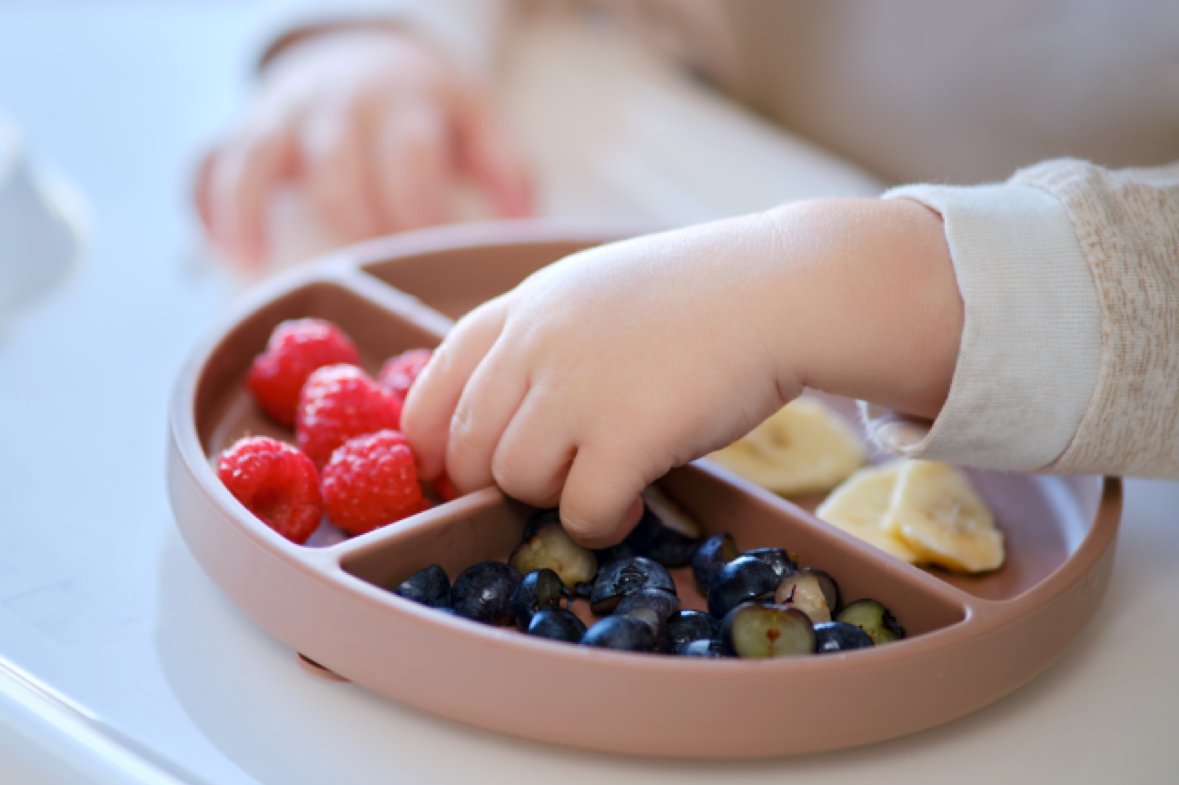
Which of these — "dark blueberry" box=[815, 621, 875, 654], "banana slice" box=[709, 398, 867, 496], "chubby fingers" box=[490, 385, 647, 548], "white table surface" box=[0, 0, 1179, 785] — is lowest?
"white table surface" box=[0, 0, 1179, 785]

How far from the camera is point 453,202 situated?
1.31m

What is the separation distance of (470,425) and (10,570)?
29 centimetres

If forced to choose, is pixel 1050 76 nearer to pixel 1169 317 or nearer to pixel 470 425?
pixel 1169 317

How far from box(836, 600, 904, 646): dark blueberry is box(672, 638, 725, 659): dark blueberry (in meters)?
0.08

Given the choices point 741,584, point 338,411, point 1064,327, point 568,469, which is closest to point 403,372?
point 338,411

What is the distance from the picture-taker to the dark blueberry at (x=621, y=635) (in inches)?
22.6

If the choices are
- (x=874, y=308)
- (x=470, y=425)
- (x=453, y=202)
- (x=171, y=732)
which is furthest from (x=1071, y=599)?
(x=453, y=202)

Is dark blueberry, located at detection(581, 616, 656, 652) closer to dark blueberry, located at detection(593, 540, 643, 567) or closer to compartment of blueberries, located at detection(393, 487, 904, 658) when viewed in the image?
compartment of blueberries, located at detection(393, 487, 904, 658)

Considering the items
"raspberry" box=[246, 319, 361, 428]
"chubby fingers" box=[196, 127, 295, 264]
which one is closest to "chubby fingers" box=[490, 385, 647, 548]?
"raspberry" box=[246, 319, 361, 428]

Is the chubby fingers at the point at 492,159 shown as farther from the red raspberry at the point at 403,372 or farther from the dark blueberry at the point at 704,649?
the dark blueberry at the point at 704,649

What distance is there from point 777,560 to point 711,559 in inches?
1.7

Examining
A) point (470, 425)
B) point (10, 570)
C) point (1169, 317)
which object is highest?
point (1169, 317)

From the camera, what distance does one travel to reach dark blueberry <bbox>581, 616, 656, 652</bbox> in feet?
1.88

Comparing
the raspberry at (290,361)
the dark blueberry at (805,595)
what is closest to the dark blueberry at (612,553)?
the dark blueberry at (805,595)
